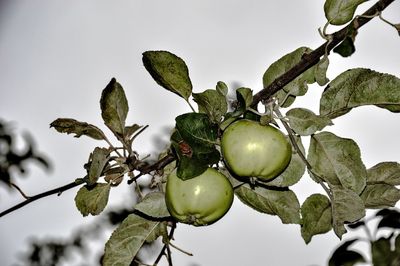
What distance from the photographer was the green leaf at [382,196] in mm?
1187

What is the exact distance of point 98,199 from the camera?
1202 millimetres

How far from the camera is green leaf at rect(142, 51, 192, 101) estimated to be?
1.06 metres

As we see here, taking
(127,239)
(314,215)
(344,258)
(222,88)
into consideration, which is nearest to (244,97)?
(222,88)

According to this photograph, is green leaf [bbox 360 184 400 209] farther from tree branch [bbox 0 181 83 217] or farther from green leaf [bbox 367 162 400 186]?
tree branch [bbox 0 181 83 217]

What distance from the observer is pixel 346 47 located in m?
0.91

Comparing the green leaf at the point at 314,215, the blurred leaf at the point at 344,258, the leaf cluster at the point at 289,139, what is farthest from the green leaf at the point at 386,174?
the blurred leaf at the point at 344,258

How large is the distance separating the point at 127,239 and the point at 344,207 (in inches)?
21.2

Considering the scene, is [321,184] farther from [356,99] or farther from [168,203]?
[168,203]

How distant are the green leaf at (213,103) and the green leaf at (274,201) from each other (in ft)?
0.73

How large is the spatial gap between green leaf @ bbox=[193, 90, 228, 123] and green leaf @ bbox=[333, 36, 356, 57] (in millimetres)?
258

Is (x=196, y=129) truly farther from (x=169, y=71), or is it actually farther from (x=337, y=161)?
(x=337, y=161)

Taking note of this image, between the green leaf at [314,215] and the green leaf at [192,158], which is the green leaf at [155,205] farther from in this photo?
the green leaf at [314,215]

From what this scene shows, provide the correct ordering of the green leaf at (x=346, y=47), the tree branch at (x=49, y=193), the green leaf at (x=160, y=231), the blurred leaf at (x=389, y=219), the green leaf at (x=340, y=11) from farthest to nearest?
1. the blurred leaf at (x=389, y=219)
2. the green leaf at (x=160, y=231)
3. the tree branch at (x=49, y=193)
4. the green leaf at (x=340, y=11)
5. the green leaf at (x=346, y=47)

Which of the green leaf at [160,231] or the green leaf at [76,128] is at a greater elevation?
the green leaf at [76,128]
